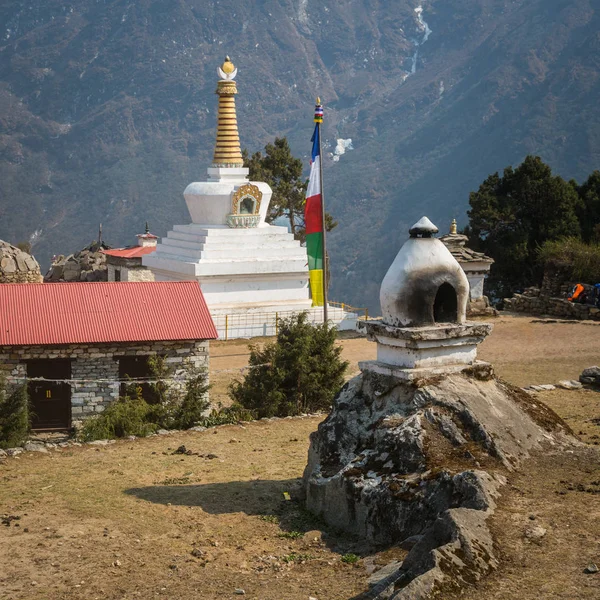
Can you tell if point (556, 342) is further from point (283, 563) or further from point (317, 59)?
point (317, 59)

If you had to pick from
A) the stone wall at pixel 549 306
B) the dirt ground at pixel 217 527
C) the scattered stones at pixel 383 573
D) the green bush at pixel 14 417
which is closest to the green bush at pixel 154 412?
the green bush at pixel 14 417

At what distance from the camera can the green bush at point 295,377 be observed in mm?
18641

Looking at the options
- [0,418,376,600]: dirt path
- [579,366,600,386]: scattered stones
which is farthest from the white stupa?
[0,418,376,600]: dirt path

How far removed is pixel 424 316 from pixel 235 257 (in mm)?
21659

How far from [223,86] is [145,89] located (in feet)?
333

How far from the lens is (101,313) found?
20094 millimetres

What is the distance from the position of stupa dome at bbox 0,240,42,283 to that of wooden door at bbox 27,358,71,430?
13044mm

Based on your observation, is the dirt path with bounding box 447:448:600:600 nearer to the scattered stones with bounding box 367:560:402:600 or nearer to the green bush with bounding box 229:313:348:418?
the scattered stones with bounding box 367:560:402:600

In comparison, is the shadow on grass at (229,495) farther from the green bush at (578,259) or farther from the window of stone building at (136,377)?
the green bush at (578,259)

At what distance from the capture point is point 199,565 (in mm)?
10359

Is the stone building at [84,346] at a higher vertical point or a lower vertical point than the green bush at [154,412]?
higher

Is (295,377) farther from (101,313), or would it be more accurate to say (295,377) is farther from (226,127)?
(226,127)

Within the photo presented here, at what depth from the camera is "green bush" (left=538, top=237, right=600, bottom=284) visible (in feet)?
106

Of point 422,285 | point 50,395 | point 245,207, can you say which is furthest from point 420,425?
point 245,207
